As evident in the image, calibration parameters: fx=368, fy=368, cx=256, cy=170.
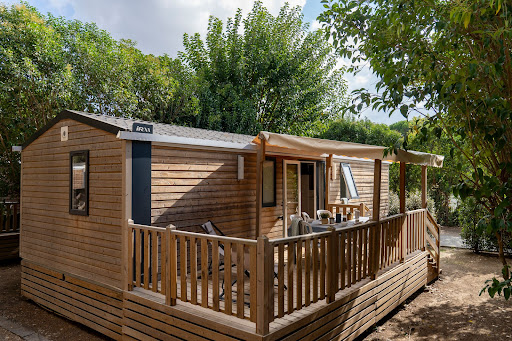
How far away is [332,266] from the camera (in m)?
4.31

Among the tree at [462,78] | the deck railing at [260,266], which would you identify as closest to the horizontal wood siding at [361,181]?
the deck railing at [260,266]

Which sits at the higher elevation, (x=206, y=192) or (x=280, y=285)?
(x=206, y=192)

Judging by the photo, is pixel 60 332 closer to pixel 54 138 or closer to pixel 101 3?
pixel 54 138

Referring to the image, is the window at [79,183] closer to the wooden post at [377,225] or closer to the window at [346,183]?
the wooden post at [377,225]

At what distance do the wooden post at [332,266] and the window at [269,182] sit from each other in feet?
10.4

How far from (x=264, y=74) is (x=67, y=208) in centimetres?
1468

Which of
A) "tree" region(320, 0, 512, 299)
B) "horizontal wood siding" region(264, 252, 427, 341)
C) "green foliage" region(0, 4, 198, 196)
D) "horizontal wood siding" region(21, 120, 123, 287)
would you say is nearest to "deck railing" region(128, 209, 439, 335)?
"horizontal wood siding" region(264, 252, 427, 341)

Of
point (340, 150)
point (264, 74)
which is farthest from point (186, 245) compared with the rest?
point (264, 74)

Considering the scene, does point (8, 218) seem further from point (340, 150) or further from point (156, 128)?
A: point (340, 150)

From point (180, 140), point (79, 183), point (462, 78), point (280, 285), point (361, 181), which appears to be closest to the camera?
point (462, 78)

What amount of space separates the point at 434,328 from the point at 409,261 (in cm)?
140

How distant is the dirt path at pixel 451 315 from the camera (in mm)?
5008

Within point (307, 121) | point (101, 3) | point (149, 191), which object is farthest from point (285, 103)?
point (101, 3)

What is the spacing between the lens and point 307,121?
65.0ft
